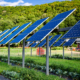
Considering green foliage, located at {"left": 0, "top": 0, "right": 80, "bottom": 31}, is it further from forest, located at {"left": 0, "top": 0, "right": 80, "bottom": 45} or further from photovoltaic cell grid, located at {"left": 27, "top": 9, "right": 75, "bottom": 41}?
photovoltaic cell grid, located at {"left": 27, "top": 9, "right": 75, "bottom": 41}

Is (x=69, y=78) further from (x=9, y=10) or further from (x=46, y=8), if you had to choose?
(x=46, y=8)

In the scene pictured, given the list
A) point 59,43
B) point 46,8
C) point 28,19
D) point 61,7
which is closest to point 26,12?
point 28,19

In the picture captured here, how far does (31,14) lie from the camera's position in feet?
239

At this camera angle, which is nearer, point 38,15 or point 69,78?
point 69,78

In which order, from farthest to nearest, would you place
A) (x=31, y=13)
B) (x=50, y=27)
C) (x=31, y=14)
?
(x=31, y=13) < (x=31, y=14) < (x=50, y=27)

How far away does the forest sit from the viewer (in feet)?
221

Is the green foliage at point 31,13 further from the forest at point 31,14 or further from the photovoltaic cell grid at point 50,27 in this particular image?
the photovoltaic cell grid at point 50,27

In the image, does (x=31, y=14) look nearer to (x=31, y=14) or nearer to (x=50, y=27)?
(x=31, y=14)

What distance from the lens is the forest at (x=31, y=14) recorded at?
2653 inches

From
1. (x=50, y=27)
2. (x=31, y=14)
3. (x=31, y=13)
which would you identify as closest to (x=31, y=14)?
(x=31, y=14)

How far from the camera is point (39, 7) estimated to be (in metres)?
83.1

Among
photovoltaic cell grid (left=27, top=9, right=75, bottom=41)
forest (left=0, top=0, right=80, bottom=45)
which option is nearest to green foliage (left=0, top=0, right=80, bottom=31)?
forest (left=0, top=0, right=80, bottom=45)

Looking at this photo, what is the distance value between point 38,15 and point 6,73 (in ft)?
229

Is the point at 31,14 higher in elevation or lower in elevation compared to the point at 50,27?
higher
